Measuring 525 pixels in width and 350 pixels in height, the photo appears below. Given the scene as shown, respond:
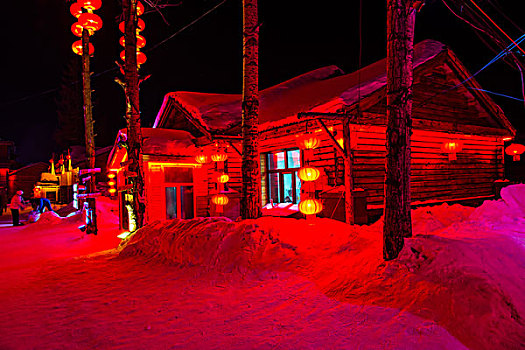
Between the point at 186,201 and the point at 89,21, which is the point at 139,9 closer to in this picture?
the point at 89,21

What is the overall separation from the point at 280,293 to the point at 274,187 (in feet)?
29.4

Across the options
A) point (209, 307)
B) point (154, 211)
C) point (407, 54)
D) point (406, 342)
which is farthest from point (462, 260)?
point (154, 211)

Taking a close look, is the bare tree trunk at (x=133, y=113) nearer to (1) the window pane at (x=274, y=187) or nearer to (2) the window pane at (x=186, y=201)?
(2) the window pane at (x=186, y=201)

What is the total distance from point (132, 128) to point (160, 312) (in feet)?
20.1

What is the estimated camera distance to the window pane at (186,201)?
14.3 meters

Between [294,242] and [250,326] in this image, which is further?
Result: [294,242]

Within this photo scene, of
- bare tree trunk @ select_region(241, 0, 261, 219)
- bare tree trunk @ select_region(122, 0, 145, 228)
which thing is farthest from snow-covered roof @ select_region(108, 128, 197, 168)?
bare tree trunk @ select_region(241, 0, 261, 219)

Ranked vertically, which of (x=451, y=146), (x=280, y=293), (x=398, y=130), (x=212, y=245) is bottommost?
(x=280, y=293)

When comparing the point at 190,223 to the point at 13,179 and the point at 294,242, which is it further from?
the point at 13,179

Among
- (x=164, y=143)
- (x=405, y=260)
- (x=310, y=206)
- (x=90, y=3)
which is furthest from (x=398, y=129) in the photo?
(x=164, y=143)

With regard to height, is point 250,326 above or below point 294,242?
below

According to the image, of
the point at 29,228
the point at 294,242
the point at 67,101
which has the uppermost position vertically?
the point at 67,101

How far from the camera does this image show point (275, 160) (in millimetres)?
12969

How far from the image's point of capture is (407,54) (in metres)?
4.34
